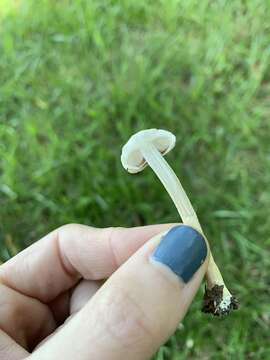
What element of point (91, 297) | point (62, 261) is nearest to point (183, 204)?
point (91, 297)

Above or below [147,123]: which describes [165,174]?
above

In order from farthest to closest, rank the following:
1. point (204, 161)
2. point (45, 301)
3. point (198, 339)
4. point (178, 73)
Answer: point (178, 73) → point (204, 161) → point (198, 339) → point (45, 301)

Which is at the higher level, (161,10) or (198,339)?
(161,10)

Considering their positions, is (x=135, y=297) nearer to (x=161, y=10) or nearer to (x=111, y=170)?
(x=111, y=170)

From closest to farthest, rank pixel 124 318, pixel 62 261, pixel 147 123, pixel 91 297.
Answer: pixel 124 318
pixel 91 297
pixel 62 261
pixel 147 123

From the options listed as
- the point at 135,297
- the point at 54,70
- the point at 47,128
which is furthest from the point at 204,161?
the point at 135,297

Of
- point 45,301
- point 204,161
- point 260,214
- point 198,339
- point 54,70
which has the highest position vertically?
point 54,70

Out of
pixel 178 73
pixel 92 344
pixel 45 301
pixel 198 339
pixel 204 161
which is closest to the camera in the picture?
pixel 92 344

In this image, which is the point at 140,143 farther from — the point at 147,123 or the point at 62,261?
the point at 147,123
